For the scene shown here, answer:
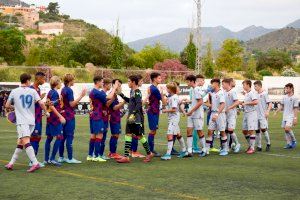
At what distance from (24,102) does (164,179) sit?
11.2 feet

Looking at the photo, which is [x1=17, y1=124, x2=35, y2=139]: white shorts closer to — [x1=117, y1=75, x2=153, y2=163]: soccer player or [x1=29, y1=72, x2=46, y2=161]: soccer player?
[x1=29, y1=72, x2=46, y2=161]: soccer player

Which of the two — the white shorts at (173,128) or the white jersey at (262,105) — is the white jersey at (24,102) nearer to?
the white shorts at (173,128)

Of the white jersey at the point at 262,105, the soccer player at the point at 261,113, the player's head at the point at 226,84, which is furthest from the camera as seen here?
the white jersey at the point at 262,105

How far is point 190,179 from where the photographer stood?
11375 mm

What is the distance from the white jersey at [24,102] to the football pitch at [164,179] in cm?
113

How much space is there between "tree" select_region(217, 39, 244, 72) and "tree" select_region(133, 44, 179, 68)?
8056mm

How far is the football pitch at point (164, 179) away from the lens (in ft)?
32.2

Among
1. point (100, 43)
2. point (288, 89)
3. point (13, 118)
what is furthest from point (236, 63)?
point (13, 118)

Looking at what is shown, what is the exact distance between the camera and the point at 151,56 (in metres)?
82.1

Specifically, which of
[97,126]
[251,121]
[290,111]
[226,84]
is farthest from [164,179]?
[290,111]

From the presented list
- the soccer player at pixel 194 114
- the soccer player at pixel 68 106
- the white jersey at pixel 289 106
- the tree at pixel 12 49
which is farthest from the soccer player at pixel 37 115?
the tree at pixel 12 49

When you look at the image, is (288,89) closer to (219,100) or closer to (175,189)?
(219,100)

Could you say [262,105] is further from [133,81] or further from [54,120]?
[54,120]

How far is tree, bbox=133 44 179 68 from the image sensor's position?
260 ft
